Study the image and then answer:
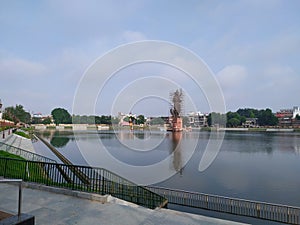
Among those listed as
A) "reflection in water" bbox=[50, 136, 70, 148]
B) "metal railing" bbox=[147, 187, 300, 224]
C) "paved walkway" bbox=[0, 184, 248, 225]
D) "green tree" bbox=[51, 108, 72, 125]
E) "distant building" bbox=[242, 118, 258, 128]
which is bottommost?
"metal railing" bbox=[147, 187, 300, 224]

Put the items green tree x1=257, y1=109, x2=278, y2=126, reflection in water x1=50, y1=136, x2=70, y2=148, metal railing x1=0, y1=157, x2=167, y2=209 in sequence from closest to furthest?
metal railing x1=0, y1=157, x2=167, y2=209 < reflection in water x1=50, y1=136, x2=70, y2=148 < green tree x1=257, y1=109, x2=278, y2=126

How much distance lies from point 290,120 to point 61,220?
133787mm

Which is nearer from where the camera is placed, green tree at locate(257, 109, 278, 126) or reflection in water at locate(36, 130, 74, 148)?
reflection in water at locate(36, 130, 74, 148)

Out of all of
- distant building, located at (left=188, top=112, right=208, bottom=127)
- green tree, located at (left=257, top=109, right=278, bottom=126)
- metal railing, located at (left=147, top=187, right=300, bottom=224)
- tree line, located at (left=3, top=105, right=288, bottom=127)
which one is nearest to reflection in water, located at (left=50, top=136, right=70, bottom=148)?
tree line, located at (left=3, top=105, right=288, bottom=127)

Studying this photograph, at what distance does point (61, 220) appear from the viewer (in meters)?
4.68

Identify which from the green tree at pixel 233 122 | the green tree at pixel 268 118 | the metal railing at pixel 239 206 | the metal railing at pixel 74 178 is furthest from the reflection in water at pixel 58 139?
the green tree at pixel 268 118

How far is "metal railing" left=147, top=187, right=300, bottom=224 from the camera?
7.79 metres

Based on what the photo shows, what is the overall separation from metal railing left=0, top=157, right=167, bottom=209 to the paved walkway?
0.85 meters

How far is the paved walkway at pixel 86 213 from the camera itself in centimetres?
472

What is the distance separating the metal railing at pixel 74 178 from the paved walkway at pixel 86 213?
33.4 inches

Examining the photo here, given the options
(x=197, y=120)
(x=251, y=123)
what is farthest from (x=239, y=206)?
(x=251, y=123)

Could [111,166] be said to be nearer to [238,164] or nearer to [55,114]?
[238,164]

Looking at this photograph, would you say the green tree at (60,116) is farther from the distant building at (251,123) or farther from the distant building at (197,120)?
the distant building at (251,123)

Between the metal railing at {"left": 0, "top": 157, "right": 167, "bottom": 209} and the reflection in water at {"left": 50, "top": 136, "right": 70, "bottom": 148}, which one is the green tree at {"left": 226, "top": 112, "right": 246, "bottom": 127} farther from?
the metal railing at {"left": 0, "top": 157, "right": 167, "bottom": 209}
